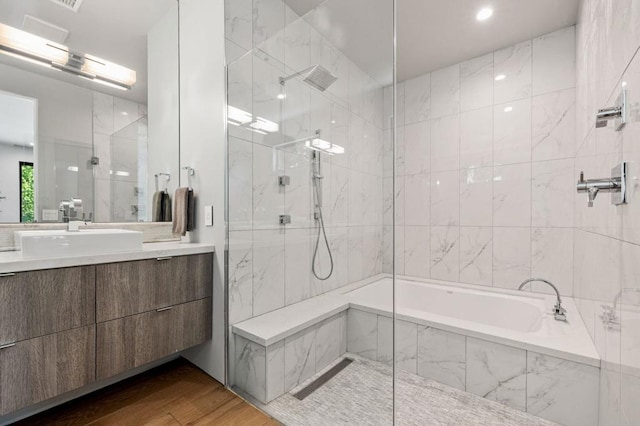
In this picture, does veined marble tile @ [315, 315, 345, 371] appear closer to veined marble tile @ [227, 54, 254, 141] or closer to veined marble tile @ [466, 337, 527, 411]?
veined marble tile @ [466, 337, 527, 411]

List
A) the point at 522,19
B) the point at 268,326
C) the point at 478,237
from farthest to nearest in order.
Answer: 1. the point at 478,237
2. the point at 522,19
3. the point at 268,326

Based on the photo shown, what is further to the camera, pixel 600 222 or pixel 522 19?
pixel 522 19

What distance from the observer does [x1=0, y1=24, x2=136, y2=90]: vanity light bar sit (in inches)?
64.1

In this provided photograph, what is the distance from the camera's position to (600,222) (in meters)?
1.39

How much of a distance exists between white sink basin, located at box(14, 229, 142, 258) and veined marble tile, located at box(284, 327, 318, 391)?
Result: 1.04 meters

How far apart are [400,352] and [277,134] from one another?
1.76 m

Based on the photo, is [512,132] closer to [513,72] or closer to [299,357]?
[513,72]

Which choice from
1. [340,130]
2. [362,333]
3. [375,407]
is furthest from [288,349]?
[340,130]

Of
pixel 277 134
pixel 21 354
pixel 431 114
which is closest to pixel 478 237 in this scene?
pixel 431 114

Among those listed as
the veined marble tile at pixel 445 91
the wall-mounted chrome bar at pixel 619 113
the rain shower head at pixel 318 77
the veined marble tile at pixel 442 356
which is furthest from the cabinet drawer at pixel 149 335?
the veined marble tile at pixel 445 91

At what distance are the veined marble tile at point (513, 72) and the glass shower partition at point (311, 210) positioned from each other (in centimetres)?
188

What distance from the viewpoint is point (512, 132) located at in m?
2.67

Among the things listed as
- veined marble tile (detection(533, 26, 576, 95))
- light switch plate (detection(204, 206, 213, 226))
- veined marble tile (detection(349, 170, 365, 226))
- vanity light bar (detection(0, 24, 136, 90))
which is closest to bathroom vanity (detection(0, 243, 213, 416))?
light switch plate (detection(204, 206, 213, 226))

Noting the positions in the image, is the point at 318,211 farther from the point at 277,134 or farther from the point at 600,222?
the point at 600,222
